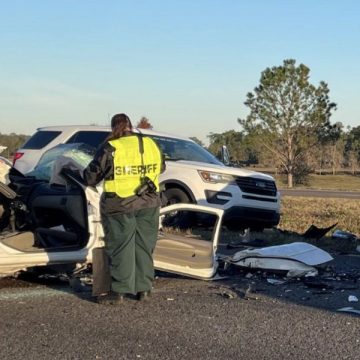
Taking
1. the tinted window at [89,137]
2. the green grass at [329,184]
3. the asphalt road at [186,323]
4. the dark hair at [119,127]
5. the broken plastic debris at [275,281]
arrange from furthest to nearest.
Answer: the green grass at [329,184] → the tinted window at [89,137] → the broken plastic debris at [275,281] → the dark hair at [119,127] → the asphalt road at [186,323]

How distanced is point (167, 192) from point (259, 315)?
5873mm

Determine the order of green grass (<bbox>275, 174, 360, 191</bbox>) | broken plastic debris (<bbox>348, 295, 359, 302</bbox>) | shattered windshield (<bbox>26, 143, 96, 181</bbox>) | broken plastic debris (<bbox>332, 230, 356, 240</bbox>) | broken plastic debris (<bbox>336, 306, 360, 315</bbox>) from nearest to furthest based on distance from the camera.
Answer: broken plastic debris (<bbox>336, 306, 360, 315</bbox>) < broken plastic debris (<bbox>348, 295, 359, 302</bbox>) < shattered windshield (<bbox>26, 143, 96, 181</bbox>) < broken plastic debris (<bbox>332, 230, 356, 240</bbox>) < green grass (<bbox>275, 174, 360, 191</bbox>)

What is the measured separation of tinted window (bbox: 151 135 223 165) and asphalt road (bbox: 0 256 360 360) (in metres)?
5.16

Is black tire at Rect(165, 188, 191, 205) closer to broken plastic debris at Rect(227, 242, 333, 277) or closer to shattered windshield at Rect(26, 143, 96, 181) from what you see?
broken plastic debris at Rect(227, 242, 333, 277)

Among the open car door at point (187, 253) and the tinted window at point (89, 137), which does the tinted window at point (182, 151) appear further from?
the open car door at point (187, 253)

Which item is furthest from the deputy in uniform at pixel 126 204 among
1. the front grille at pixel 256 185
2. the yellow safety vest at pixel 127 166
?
the front grille at pixel 256 185

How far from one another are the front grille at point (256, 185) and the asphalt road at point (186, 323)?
179 inches


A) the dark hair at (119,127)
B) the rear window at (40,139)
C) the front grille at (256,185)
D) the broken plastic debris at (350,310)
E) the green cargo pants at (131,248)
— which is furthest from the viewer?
the rear window at (40,139)

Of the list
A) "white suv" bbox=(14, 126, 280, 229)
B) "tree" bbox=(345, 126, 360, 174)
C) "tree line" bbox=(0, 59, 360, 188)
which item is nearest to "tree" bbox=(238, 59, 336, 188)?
"tree line" bbox=(0, 59, 360, 188)

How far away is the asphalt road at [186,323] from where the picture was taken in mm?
4531

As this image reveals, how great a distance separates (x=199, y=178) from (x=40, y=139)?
10.9 feet

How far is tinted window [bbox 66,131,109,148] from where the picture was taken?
11625mm

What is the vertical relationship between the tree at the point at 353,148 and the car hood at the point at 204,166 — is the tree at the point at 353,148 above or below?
above

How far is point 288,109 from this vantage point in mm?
Result: 45875
